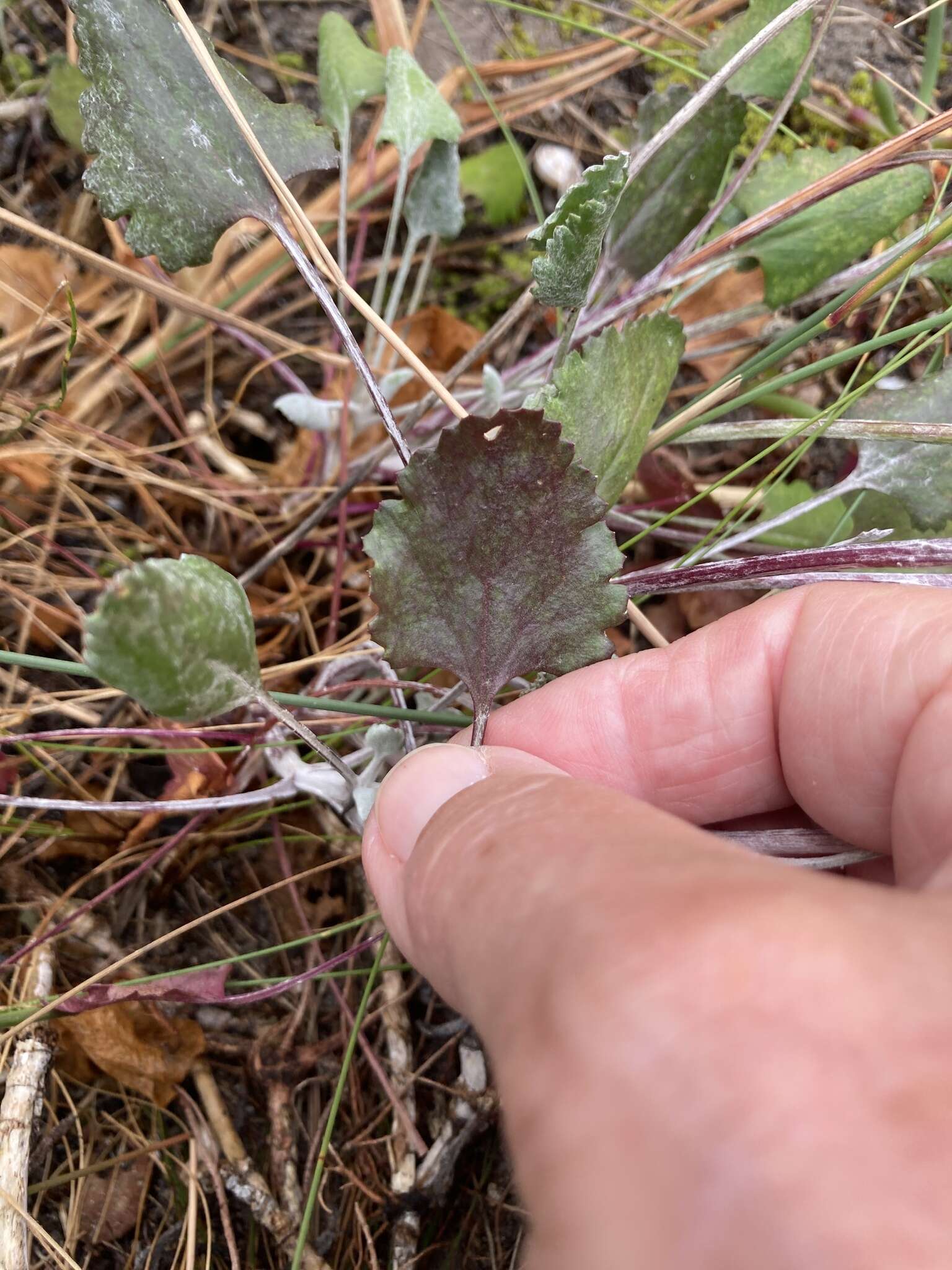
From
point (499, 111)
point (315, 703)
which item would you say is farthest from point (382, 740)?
point (499, 111)

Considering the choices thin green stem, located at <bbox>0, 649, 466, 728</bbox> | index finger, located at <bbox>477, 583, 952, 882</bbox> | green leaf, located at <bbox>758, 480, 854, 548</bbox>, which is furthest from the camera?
green leaf, located at <bbox>758, 480, 854, 548</bbox>

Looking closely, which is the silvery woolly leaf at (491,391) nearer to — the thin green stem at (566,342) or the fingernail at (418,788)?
the thin green stem at (566,342)

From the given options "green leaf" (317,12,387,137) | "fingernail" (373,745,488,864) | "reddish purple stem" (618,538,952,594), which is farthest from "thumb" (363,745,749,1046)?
"green leaf" (317,12,387,137)

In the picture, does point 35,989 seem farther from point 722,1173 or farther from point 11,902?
point 722,1173

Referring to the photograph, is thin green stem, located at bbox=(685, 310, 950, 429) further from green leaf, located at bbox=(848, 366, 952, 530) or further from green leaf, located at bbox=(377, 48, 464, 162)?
green leaf, located at bbox=(377, 48, 464, 162)

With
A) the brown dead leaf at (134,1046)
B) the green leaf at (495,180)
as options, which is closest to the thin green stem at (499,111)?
the green leaf at (495,180)
